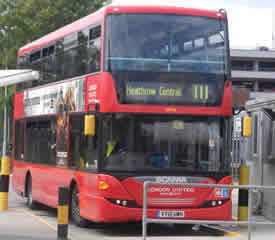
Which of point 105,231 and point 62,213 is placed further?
point 105,231

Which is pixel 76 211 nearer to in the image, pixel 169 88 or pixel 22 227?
pixel 22 227

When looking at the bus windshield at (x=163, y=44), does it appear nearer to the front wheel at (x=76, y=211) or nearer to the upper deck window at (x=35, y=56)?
the front wheel at (x=76, y=211)

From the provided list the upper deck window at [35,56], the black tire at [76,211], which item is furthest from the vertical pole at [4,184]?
the black tire at [76,211]

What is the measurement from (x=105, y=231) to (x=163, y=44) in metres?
3.94

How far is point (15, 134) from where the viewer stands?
21406 mm

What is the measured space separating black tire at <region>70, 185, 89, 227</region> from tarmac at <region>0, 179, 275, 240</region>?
131 millimetres

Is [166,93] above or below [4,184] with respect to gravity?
above

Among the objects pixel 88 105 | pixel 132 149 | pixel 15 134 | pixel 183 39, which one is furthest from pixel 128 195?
pixel 15 134

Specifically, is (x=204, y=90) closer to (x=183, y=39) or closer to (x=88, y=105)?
(x=183, y=39)

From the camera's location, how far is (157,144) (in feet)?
43.8

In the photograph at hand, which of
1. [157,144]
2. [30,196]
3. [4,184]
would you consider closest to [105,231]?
[157,144]

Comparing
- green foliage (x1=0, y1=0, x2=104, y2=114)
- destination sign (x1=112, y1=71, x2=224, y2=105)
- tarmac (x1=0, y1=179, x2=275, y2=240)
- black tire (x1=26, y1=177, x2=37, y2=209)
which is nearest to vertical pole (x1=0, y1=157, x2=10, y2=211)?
tarmac (x1=0, y1=179, x2=275, y2=240)

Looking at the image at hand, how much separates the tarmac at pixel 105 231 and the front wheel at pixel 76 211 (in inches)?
5.1

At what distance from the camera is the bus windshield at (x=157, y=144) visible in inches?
523
